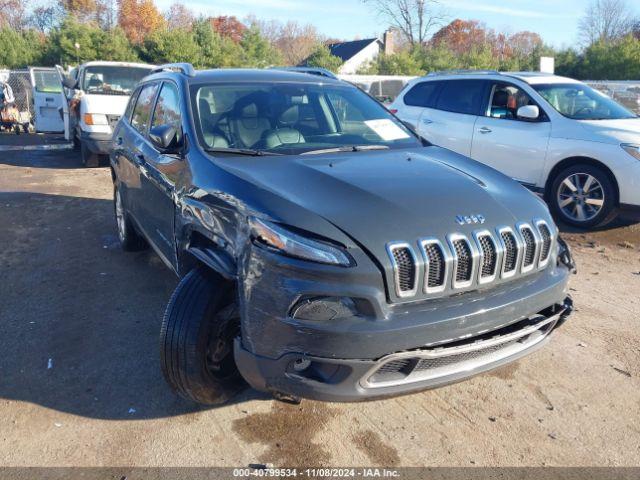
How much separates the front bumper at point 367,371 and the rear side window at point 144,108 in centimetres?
266

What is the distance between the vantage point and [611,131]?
638 cm

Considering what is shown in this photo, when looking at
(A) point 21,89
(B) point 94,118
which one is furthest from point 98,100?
(A) point 21,89

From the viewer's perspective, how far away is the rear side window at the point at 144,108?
14.9 feet

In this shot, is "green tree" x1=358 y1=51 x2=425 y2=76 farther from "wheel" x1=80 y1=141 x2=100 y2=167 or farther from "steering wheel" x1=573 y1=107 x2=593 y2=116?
"steering wheel" x1=573 y1=107 x2=593 y2=116

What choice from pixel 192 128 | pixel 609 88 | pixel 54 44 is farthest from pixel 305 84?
pixel 54 44

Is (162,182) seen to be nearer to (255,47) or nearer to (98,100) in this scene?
(98,100)

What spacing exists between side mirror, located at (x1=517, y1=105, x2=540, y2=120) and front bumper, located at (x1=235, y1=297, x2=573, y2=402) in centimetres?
487

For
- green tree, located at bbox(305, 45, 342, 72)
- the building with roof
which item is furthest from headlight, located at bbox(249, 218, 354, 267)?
the building with roof

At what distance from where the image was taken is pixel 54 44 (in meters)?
29.3

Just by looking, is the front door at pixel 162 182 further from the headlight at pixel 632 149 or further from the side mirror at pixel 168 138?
the headlight at pixel 632 149

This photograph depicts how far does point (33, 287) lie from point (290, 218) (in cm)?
331

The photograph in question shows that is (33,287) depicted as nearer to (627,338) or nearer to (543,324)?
(543,324)

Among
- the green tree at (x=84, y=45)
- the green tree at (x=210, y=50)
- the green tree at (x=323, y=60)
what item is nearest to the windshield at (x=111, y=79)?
the green tree at (x=210, y=50)

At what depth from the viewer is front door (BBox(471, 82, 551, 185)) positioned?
6961 millimetres
